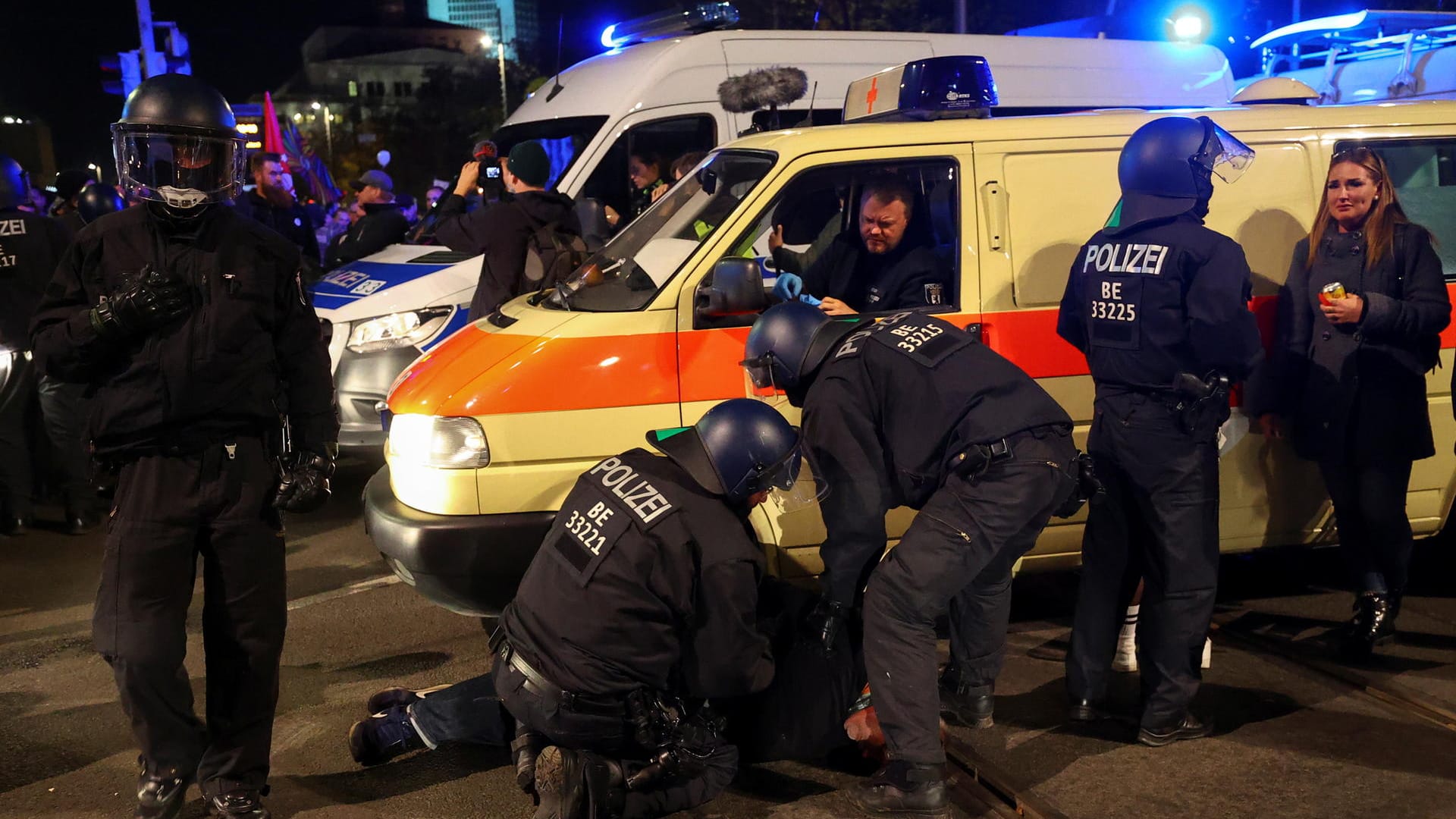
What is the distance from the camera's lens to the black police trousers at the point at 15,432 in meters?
6.80

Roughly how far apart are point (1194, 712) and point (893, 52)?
5.04 m

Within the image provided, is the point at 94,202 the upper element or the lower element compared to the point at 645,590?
upper

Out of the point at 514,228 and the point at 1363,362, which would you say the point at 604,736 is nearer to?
the point at 1363,362

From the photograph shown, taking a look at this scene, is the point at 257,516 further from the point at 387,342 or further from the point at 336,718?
the point at 387,342

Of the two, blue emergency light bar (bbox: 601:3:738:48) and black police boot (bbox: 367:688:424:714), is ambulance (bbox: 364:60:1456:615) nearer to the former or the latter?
black police boot (bbox: 367:688:424:714)

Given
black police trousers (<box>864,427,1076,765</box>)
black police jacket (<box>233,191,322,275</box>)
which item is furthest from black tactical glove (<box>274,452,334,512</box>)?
black police jacket (<box>233,191,322,275</box>)

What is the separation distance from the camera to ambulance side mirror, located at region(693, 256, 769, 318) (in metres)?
4.08

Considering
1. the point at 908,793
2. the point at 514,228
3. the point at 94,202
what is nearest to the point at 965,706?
the point at 908,793

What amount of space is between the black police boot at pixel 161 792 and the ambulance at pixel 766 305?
3.47 ft

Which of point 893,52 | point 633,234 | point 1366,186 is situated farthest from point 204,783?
point 893,52

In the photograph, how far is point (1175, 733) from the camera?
3.90m

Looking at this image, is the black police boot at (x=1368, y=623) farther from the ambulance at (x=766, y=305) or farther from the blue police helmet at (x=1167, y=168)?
the blue police helmet at (x=1167, y=168)

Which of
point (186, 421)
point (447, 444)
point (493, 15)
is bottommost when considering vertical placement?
point (447, 444)

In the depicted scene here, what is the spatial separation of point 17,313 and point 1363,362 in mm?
6791
